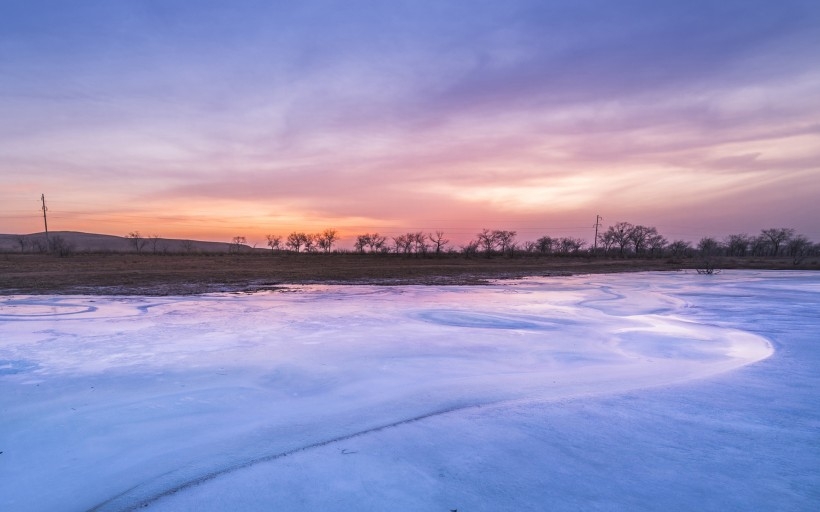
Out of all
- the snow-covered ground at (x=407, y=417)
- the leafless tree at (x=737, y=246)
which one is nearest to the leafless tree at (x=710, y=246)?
the leafless tree at (x=737, y=246)

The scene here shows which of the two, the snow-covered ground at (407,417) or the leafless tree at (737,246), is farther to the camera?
the leafless tree at (737,246)

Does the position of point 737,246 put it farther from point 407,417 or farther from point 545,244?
point 407,417

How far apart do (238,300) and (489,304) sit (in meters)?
7.85

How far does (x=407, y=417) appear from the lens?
428 centimetres

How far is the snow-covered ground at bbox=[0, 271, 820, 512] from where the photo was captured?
2.90 meters

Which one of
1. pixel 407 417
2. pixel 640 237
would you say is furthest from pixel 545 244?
pixel 407 417

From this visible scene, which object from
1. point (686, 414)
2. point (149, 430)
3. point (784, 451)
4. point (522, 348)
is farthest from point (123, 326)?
point (784, 451)

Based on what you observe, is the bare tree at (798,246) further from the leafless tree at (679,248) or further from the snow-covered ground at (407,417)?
the snow-covered ground at (407,417)

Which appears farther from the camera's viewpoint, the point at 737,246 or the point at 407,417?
the point at 737,246

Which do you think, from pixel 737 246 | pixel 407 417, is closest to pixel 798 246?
pixel 737 246

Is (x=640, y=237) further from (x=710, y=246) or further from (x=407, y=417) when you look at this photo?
(x=407, y=417)

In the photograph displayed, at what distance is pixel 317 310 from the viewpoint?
11.2m

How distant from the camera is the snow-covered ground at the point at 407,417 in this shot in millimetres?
2900

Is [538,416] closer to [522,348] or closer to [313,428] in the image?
[313,428]
